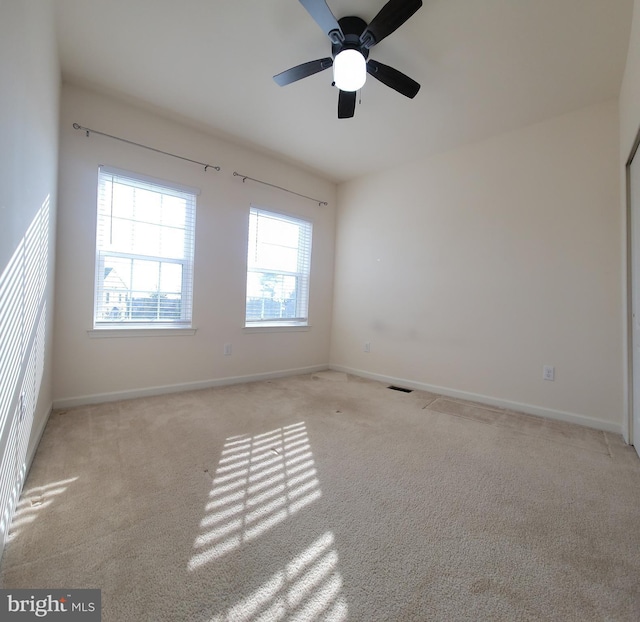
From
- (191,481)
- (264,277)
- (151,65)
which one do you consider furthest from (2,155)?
(264,277)

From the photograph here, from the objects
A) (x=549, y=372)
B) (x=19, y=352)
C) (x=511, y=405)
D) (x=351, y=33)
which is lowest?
(x=511, y=405)

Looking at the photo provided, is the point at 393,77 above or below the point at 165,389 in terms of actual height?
above

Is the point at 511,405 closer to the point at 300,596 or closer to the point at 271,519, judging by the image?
the point at 271,519

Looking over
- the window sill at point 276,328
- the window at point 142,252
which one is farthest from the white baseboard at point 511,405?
the window at point 142,252

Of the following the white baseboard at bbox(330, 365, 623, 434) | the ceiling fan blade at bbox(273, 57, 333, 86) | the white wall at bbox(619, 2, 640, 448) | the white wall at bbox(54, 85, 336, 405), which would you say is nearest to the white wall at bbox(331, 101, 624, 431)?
the white baseboard at bbox(330, 365, 623, 434)

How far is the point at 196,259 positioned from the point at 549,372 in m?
3.47

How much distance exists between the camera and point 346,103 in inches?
93.2

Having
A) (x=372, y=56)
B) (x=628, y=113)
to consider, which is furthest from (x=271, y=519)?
(x=628, y=113)

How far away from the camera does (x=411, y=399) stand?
3.26 metres

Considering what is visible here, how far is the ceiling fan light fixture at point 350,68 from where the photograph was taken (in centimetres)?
193

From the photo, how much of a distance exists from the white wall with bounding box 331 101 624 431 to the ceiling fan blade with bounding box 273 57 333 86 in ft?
6.38

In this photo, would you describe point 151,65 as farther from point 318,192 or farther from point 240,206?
point 318,192

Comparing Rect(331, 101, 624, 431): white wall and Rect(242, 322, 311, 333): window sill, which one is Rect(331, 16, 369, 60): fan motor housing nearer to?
Rect(331, 101, 624, 431): white wall

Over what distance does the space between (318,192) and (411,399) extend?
2.87m
